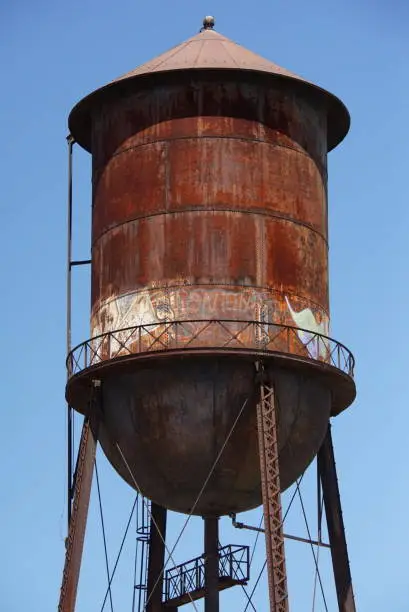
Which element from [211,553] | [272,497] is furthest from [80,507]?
[211,553]

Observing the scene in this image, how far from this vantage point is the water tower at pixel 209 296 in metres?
39.3

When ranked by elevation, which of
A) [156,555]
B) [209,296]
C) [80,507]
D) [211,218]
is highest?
[211,218]

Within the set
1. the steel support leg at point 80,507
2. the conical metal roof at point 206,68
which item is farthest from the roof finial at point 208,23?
the steel support leg at point 80,507

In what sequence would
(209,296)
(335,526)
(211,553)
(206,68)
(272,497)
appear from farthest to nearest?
(211,553), (335,526), (206,68), (209,296), (272,497)

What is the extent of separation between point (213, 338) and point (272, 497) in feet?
10.9

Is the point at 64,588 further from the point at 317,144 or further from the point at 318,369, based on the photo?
the point at 317,144

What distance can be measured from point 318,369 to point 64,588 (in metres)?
6.50

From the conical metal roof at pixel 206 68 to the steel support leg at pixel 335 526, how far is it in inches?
263

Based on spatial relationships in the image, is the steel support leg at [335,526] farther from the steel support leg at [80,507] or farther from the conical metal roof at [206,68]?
the conical metal roof at [206,68]

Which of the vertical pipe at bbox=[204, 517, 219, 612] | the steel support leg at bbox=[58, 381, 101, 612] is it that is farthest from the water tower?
the vertical pipe at bbox=[204, 517, 219, 612]

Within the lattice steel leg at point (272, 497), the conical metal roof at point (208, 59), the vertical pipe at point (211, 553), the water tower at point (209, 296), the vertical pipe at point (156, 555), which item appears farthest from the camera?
the vertical pipe at point (156, 555)

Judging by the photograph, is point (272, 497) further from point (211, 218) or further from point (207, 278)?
point (211, 218)

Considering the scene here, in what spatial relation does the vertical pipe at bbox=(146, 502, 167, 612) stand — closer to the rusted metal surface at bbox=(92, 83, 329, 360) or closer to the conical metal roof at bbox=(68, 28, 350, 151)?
the rusted metal surface at bbox=(92, 83, 329, 360)

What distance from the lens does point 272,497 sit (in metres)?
38.2
